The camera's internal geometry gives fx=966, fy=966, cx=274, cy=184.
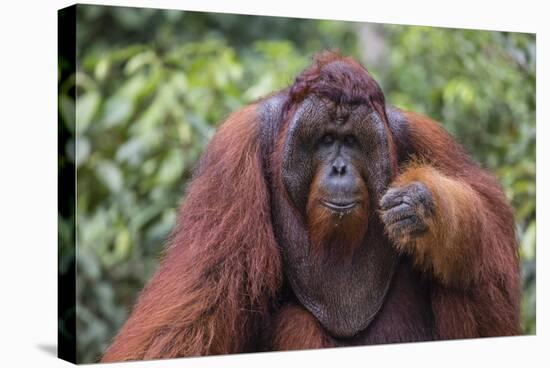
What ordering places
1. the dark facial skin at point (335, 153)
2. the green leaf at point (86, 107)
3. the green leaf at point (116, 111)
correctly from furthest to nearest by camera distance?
the green leaf at point (116, 111)
the green leaf at point (86, 107)
the dark facial skin at point (335, 153)

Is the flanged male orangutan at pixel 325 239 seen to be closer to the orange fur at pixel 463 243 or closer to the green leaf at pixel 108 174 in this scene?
the orange fur at pixel 463 243

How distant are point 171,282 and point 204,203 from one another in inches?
15.2

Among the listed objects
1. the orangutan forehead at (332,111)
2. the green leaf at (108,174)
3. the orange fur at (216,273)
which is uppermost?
the orangutan forehead at (332,111)

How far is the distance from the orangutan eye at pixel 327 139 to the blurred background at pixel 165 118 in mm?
1400

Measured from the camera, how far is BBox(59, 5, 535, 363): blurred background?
230 inches

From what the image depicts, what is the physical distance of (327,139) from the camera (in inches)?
175

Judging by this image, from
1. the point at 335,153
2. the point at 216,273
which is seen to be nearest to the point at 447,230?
the point at 335,153

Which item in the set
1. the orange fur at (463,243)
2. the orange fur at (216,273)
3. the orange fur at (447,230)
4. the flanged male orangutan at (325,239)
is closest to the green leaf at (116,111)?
the flanged male orangutan at (325,239)

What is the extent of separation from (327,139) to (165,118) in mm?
1895

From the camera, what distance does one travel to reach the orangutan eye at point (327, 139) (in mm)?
4445

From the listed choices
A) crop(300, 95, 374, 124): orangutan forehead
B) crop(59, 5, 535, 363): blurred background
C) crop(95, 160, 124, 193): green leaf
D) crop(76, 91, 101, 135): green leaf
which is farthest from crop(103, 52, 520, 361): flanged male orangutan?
crop(95, 160, 124, 193): green leaf

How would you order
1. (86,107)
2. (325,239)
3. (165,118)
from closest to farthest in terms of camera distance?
(325,239), (86,107), (165,118)

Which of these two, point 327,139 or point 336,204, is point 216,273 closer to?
point 336,204

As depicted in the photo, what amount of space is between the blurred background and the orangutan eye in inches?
55.1
